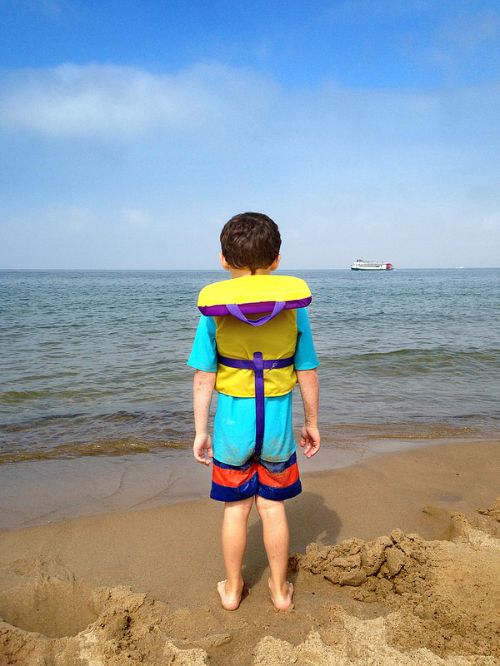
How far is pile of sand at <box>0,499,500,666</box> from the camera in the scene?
2031 mm

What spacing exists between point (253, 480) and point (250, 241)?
3.96ft

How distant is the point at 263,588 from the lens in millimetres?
2668

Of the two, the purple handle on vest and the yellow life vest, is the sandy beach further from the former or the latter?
the purple handle on vest

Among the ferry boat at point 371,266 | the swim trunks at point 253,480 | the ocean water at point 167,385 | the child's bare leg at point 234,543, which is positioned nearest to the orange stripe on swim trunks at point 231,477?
the swim trunks at point 253,480

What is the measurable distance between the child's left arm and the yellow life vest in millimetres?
51

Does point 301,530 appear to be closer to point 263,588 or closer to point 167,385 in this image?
point 263,588

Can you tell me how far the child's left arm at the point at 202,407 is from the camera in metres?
2.40

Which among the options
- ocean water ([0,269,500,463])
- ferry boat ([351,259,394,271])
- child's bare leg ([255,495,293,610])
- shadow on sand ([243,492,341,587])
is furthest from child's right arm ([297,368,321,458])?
ferry boat ([351,259,394,271])

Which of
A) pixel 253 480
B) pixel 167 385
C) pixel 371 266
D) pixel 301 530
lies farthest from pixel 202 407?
pixel 371 266

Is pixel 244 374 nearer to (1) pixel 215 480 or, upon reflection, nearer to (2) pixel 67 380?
(1) pixel 215 480

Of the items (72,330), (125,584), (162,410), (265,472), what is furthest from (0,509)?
(72,330)

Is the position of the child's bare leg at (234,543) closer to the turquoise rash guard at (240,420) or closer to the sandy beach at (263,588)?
the sandy beach at (263,588)

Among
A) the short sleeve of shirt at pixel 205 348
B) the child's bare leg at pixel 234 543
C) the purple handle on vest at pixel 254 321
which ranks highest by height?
the purple handle on vest at pixel 254 321

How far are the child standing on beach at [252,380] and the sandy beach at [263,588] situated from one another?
0.25 metres
